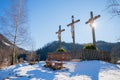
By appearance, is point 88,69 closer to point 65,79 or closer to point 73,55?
point 65,79

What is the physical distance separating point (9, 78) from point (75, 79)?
15.4 feet

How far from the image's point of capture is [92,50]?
23719 millimetres

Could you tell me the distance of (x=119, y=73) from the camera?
16766 mm

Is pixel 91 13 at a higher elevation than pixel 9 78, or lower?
higher

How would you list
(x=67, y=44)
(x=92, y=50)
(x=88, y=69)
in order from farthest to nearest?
(x=67, y=44) → (x=92, y=50) → (x=88, y=69)

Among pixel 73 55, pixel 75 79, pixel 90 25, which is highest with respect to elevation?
pixel 90 25

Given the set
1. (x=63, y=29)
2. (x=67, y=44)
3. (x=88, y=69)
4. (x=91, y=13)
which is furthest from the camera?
(x=67, y=44)

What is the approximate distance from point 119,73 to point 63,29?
16.1 m

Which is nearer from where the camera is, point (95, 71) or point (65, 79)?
point (65, 79)

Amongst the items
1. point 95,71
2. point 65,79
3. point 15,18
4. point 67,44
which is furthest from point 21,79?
point 67,44

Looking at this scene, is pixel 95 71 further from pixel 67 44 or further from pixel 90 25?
pixel 67 44

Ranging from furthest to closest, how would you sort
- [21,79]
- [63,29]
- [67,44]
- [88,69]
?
1. [67,44]
2. [63,29]
3. [88,69]
4. [21,79]

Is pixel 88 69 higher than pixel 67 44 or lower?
lower

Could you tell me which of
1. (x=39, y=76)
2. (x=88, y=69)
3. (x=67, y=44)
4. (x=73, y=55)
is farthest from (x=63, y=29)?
(x=67, y=44)
